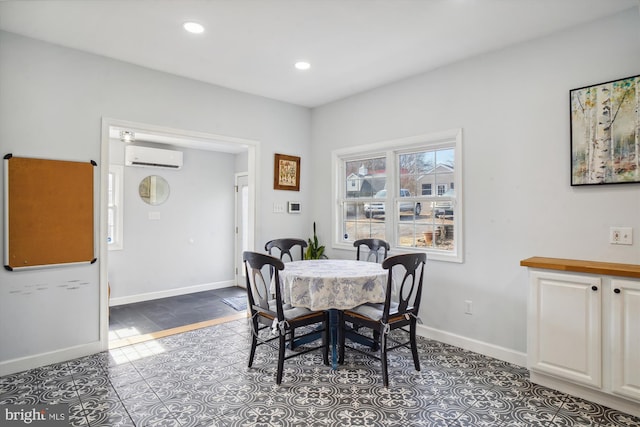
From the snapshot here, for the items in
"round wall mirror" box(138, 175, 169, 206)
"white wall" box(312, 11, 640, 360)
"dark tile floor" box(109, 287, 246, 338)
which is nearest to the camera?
"white wall" box(312, 11, 640, 360)

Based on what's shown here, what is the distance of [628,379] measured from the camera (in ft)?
7.16

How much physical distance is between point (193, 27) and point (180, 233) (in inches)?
146

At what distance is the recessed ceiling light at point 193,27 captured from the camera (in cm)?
267

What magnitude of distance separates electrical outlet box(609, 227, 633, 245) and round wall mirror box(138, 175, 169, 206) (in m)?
5.49

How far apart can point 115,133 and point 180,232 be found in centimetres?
178

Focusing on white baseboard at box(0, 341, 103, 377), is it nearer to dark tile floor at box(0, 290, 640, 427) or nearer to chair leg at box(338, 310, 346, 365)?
dark tile floor at box(0, 290, 640, 427)

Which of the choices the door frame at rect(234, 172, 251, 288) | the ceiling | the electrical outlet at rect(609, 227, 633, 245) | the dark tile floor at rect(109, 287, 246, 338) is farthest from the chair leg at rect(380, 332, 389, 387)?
the door frame at rect(234, 172, 251, 288)

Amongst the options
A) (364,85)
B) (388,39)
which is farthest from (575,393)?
(364,85)

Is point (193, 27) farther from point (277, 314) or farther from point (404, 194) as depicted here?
point (404, 194)

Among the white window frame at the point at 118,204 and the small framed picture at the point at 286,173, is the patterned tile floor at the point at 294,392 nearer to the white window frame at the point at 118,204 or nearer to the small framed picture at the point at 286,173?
the small framed picture at the point at 286,173

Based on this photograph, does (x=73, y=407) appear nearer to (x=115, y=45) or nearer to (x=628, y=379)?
(x=115, y=45)

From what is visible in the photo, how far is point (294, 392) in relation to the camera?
251 cm

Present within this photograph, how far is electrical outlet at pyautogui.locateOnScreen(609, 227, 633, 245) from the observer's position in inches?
95.2

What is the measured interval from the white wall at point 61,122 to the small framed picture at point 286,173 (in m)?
1.08
